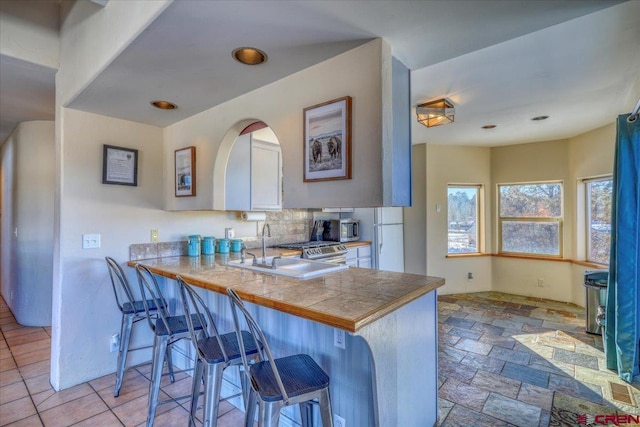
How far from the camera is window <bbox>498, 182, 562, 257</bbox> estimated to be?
15.5 feet

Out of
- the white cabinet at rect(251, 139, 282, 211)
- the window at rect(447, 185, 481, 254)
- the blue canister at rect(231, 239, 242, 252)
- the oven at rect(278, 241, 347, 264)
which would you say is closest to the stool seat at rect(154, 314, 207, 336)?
the blue canister at rect(231, 239, 242, 252)

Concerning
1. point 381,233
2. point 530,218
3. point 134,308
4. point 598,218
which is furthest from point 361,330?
point 530,218

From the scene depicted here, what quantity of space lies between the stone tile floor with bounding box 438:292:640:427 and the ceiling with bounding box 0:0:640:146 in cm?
227

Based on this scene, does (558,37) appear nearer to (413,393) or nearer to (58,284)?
(413,393)

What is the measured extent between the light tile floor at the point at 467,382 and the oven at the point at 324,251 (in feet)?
4.59

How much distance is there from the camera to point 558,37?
195 cm

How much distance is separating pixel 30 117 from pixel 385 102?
170 inches

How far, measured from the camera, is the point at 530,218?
16.1 feet

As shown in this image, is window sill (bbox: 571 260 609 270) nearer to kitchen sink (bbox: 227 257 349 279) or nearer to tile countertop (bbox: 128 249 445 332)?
tile countertop (bbox: 128 249 445 332)

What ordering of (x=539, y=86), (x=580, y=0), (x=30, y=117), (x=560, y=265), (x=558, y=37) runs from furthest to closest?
(x=560, y=265) < (x=30, y=117) < (x=539, y=86) < (x=558, y=37) < (x=580, y=0)

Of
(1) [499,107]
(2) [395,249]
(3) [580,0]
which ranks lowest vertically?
(2) [395,249]

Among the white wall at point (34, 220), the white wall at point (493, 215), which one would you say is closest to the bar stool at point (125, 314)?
the white wall at point (34, 220)

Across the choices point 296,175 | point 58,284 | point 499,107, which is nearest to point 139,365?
point 58,284

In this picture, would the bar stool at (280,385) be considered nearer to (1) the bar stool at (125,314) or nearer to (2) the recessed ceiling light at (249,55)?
(2) the recessed ceiling light at (249,55)
